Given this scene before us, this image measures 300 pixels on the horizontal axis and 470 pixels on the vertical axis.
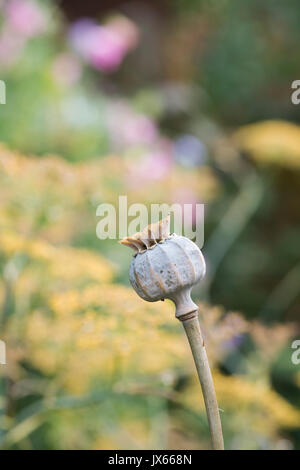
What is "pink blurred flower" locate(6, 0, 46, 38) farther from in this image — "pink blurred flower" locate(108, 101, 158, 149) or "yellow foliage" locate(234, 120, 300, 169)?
"yellow foliage" locate(234, 120, 300, 169)

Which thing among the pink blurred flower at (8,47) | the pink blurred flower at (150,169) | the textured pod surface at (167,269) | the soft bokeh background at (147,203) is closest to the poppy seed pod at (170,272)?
the textured pod surface at (167,269)

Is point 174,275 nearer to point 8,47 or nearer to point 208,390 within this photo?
point 208,390

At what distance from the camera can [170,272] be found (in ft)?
0.98

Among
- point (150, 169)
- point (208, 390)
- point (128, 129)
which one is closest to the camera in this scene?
point (208, 390)

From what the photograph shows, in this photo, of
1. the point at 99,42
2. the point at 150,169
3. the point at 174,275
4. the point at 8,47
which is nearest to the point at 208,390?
the point at 174,275

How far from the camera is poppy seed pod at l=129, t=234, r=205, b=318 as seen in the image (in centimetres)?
30

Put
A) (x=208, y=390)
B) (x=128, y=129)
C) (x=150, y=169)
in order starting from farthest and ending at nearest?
(x=128, y=129)
(x=150, y=169)
(x=208, y=390)

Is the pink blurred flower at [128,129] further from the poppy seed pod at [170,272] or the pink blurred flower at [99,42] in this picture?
the poppy seed pod at [170,272]

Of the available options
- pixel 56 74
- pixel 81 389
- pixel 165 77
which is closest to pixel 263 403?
pixel 81 389

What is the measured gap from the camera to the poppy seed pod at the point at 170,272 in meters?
0.30
